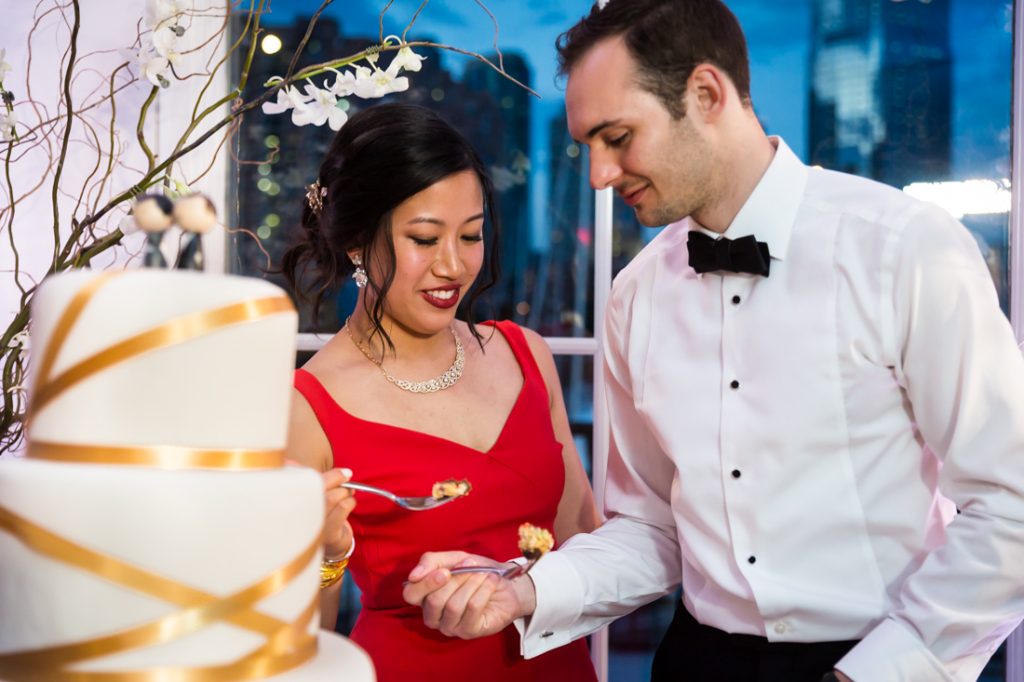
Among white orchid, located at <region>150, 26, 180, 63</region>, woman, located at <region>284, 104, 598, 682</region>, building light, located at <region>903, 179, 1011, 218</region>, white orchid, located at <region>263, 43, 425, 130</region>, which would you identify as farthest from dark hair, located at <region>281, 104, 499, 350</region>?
building light, located at <region>903, 179, 1011, 218</region>

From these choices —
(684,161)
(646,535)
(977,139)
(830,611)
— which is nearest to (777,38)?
(977,139)

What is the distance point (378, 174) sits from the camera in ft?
6.81

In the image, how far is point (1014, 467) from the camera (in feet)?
A: 4.72

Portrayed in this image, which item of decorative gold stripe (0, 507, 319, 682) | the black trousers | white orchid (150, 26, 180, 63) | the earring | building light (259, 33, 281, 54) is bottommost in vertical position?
the black trousers

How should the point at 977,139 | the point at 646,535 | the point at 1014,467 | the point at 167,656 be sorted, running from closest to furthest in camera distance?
the point at 167,656, the point at 1014,467, the point at 646,535, the point at 977,139

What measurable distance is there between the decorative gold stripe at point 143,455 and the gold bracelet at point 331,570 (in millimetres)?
815

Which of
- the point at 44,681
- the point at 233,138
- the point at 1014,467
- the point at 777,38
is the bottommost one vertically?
the point at 44,681

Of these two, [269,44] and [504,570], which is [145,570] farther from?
[269,44]

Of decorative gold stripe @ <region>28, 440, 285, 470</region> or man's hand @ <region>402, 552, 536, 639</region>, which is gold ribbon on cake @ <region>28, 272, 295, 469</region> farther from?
man's hand @ <region>402, 552, 536, 639</region>

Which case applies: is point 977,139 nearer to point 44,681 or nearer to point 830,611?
point 830,611

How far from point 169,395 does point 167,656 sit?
0.23 m

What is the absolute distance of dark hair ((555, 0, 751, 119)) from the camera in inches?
63.6

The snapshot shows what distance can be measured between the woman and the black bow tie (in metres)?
0.56

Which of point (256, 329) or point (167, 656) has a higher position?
point (256, 329)
